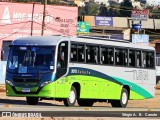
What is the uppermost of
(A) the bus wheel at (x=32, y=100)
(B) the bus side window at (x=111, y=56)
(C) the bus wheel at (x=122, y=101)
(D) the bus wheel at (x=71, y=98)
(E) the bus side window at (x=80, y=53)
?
(E) the bus side window at (x=80, y=53)

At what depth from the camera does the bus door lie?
30.6m

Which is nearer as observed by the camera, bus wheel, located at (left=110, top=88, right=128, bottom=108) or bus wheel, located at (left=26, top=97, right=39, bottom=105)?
bus wheel, located at (left=26, top=97, right=39, bottom=105)

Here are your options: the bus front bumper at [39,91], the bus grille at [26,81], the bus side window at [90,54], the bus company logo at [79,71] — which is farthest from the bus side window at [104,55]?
the bus grille at [26,81]

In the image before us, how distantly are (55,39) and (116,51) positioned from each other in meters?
4.97

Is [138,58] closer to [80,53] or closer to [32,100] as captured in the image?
[80,53]

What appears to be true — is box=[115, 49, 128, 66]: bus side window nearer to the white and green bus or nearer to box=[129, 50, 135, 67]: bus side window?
the white and green bus

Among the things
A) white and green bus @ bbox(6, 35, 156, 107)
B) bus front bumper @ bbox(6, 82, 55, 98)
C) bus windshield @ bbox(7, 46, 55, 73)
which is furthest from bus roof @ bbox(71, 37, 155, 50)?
bus front bumper @ bbox(6, 82, 55, 98)

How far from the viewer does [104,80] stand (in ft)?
112

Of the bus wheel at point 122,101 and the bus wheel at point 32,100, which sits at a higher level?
the bus wheel at point 32,100

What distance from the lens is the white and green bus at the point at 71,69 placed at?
30.5 m

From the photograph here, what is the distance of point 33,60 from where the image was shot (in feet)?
Answer: 101

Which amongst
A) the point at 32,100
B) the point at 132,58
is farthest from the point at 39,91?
the point at 132,58

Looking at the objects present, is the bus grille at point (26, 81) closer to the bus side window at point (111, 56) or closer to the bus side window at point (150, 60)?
the bus side window at point (111, 56)

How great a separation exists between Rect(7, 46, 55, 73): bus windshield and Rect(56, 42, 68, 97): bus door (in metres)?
0.38
